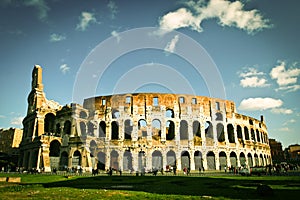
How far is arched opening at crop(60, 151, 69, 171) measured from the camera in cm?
3320

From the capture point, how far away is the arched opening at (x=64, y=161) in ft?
109

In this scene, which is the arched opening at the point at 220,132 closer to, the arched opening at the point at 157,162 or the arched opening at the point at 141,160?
the arched opening at the point at 157,162

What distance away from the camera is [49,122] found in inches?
1547

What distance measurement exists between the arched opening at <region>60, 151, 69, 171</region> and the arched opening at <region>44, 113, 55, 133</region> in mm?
5740

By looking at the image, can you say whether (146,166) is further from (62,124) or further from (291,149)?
(291,149)

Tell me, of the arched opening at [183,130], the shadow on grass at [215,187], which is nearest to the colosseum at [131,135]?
the arched opening at [183,130]

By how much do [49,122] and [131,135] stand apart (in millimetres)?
13942

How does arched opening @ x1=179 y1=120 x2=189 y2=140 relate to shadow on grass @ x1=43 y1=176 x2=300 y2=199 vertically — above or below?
above

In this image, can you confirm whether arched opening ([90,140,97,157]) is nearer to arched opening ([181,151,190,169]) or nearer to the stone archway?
the stone archway

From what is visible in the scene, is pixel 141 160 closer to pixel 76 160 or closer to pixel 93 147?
pixel 93 147

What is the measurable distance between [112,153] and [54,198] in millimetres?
26896

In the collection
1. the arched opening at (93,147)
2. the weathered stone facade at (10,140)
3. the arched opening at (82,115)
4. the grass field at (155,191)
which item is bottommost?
the grass field at (155,191)

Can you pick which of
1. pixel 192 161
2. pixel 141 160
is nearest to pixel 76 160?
pixel 141 160

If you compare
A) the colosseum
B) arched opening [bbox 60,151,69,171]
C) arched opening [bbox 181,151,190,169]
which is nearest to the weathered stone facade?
the colosseum
